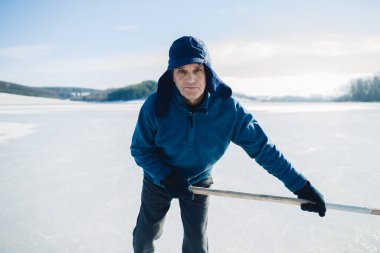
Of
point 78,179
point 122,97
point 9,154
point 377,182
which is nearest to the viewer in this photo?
point 377,182

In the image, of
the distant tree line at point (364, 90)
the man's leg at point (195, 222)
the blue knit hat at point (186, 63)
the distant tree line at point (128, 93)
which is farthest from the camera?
the distant tree line at point (128, 93)

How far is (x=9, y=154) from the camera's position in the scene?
482 centimetres

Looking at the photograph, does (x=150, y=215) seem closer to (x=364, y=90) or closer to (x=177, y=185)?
(x=177, y=185)

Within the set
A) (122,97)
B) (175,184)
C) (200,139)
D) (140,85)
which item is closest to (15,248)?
(175,184)

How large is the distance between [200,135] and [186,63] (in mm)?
386

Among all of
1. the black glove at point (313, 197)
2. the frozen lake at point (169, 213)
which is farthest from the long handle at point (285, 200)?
the frozen lake at point (169, 213)

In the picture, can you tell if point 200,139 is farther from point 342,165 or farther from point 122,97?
point 122,97

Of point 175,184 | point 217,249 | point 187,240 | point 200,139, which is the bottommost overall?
point 217,249

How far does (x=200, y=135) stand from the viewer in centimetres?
151

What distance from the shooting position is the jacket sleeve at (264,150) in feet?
4.91

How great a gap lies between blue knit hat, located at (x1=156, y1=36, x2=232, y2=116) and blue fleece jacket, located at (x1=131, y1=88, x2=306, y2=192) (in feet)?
0.11

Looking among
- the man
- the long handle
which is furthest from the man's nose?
the long handle

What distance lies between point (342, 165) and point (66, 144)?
5.02m

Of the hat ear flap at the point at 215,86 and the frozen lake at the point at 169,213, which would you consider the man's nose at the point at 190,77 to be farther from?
the frozen lake at the point at 169,213
